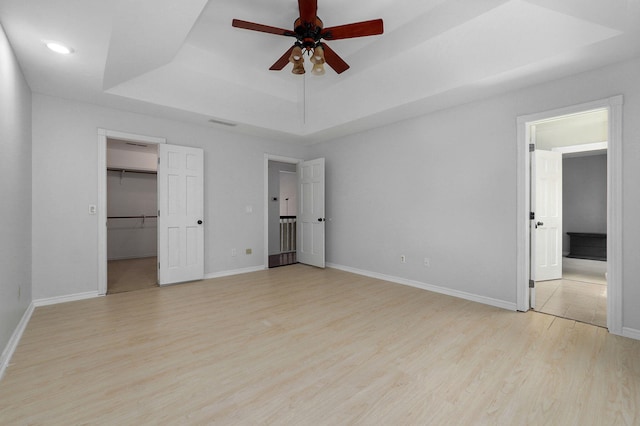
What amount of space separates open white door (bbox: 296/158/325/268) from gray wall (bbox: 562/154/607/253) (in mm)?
6295

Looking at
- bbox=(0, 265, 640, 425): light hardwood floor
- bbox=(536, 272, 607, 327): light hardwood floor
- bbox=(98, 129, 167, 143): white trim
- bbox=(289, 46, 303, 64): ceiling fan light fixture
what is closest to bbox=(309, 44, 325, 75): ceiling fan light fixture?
bbox=(289, 46, 303, 64): ceiling fan light fixture

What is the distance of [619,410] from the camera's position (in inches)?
66.9

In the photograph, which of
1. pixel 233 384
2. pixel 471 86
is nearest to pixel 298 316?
pixel 233 384

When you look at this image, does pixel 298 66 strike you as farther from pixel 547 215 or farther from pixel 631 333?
pixel 547 215

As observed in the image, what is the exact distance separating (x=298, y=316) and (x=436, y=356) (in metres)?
1.45

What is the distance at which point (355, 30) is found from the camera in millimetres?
2523

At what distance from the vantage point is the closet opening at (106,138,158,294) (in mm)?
6711

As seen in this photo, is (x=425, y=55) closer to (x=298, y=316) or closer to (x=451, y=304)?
(x=451, y=304)

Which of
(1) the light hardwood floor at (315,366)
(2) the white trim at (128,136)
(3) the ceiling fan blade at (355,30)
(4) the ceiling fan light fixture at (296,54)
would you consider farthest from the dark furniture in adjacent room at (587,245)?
(2) the white trim at (128,136)

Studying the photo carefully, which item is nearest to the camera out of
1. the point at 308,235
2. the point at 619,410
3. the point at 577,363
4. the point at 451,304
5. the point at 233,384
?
the point at 619,410

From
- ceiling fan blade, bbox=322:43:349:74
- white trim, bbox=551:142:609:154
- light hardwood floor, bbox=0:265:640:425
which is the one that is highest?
ceiling fan blade, bbox=322:43:349:74

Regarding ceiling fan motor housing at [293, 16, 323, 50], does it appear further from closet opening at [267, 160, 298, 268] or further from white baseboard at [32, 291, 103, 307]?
closet opening at [267, 160, 298, 268]

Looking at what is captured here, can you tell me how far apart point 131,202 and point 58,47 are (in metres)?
5.24

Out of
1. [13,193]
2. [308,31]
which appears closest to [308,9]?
[308,31]
